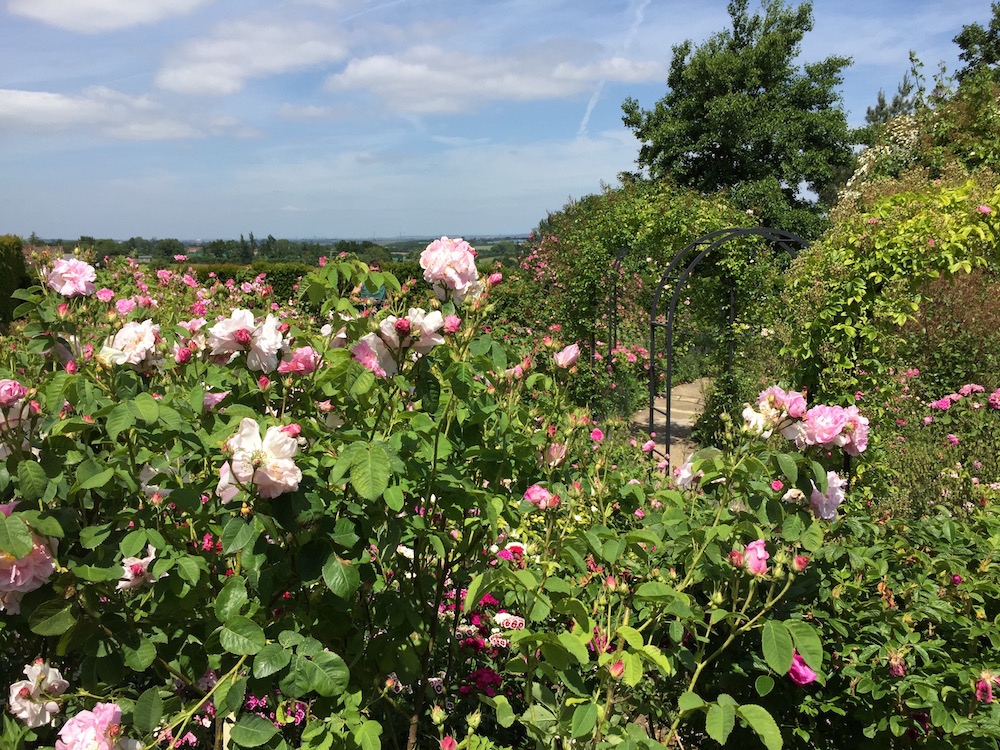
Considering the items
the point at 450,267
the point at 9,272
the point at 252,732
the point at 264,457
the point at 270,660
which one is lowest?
the point at 252,732

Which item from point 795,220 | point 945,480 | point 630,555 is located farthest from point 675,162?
point 630,555

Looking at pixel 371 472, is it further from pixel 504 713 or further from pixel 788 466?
pixel 788 466

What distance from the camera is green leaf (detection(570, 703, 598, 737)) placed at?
108 centimetres

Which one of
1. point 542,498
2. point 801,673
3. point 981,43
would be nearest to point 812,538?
point 801,673

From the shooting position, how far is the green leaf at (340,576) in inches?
44.4

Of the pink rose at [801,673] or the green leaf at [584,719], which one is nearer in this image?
the green leaf at [584,719]

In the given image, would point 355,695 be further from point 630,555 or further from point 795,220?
point 795,220

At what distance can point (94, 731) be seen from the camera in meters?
1.10

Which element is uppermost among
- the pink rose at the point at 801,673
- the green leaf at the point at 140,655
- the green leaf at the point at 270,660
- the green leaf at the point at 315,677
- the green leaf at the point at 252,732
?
the green leaf at the point at 270,660

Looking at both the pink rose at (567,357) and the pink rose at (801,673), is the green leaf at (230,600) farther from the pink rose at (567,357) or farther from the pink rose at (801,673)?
the pink rose at (801,673)

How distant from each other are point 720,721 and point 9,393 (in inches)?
54.9

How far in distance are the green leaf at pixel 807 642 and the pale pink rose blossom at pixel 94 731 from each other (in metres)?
1.22

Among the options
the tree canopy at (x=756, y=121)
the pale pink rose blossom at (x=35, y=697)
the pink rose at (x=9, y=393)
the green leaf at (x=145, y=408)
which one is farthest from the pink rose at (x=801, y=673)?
the tree canopy at (x=756, y=121)

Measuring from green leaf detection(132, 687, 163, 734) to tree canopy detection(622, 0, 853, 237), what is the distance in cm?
1828
